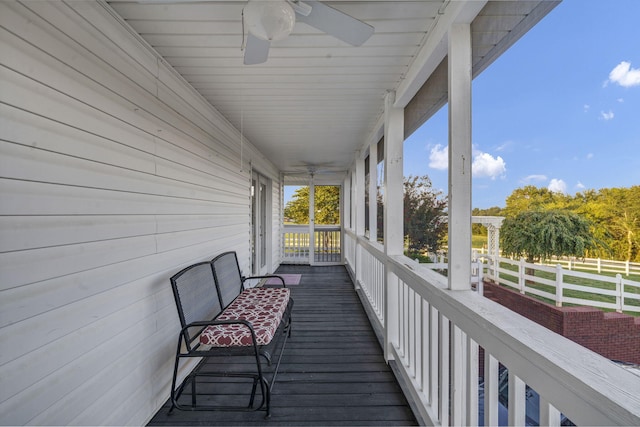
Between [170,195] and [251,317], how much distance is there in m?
1.17

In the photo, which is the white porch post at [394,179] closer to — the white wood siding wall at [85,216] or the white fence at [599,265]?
the white wood siding wall at [85,216]

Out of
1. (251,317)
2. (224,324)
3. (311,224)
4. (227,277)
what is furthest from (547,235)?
(311,224)

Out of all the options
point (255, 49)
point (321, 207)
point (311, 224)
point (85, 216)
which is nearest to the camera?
point (85, 216)

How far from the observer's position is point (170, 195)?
2219mm

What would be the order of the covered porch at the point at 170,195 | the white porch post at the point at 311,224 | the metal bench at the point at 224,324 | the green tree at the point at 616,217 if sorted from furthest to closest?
the white porch post at the point at 311,224, the metal bench at the point at 224,324, the covered porch at the point at 170,195, the green tree at the point at 616,217

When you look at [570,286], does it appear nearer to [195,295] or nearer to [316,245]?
[195,295]

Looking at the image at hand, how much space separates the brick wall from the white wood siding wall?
1.83m

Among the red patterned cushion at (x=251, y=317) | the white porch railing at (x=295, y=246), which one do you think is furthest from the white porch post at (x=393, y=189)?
the white porch railing at (x=295, y=246)

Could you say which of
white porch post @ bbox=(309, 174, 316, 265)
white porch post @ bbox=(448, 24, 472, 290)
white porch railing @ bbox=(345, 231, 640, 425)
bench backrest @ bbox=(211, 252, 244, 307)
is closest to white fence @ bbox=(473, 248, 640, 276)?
white porch railing @ bbox=(345, 231, 640, 425)

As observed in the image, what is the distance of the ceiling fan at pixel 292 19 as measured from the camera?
45.5 inches

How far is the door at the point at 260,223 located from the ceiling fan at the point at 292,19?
385cm

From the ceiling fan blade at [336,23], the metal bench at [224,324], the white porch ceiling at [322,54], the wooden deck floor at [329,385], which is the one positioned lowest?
the wooden deck floor at [329,385]

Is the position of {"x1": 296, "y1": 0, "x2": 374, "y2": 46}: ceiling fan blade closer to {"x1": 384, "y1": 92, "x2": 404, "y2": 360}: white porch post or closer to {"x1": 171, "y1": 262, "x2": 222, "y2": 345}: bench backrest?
{"x1": 384, "y1": 92, "x2": 404, "y2": 360}: white porch post

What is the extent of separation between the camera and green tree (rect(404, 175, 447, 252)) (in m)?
1.83
